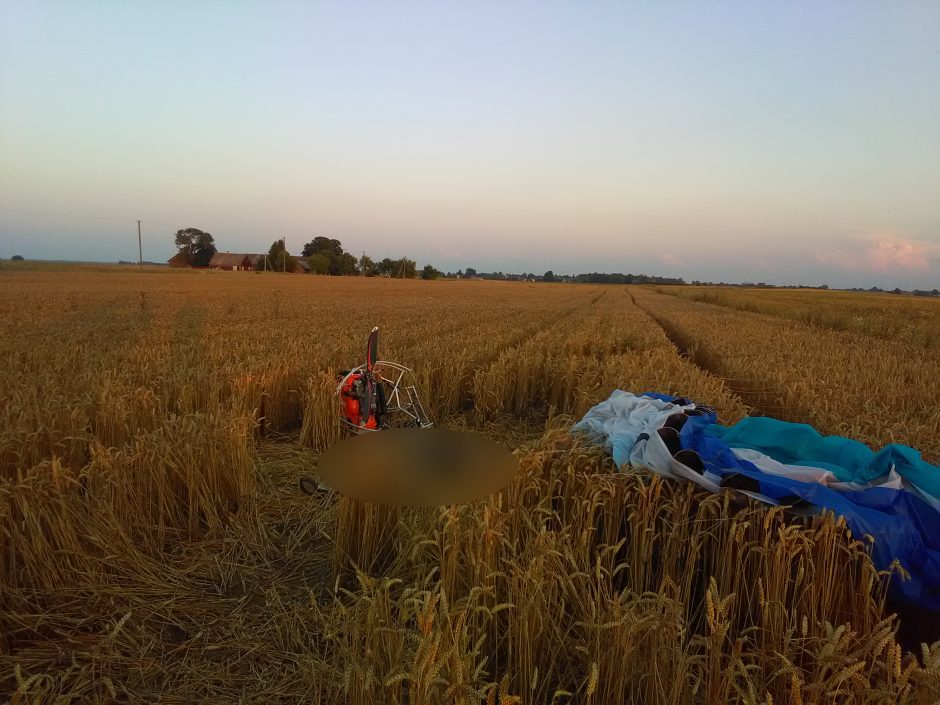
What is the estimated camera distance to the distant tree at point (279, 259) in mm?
79750

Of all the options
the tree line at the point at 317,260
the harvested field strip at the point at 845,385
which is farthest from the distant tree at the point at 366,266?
the harvested field strip at the point at 845,385

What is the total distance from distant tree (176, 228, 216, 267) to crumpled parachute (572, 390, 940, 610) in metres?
104

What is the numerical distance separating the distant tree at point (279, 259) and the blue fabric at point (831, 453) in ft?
273

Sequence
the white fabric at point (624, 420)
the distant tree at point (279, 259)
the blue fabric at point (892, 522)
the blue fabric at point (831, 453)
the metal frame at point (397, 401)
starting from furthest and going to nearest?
the distant tree at point (279, 259)
the metal frame at point (397, 401)
the white fabric at point (624, 420)
the blue fabric at point (831, 453)
the blue fabric at point (892, 522)

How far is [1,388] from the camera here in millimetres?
4367

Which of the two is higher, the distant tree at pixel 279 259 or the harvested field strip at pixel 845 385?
the distant tree at pixel 279 259

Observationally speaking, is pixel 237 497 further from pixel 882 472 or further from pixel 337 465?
pixel 882 472

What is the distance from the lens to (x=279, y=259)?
265 feet

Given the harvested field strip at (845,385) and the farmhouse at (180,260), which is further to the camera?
the farmhouse at (180,260)

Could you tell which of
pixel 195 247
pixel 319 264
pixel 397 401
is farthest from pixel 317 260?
pixel 397 401

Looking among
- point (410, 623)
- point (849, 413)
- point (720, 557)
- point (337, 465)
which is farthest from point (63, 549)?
point (849, 413)

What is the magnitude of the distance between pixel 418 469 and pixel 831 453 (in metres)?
2.69

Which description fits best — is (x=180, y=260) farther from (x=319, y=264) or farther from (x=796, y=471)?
(x=796, y=471)

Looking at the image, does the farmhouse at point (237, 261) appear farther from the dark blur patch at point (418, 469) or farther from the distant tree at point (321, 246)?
the dark blur patch at point (418, 469)
